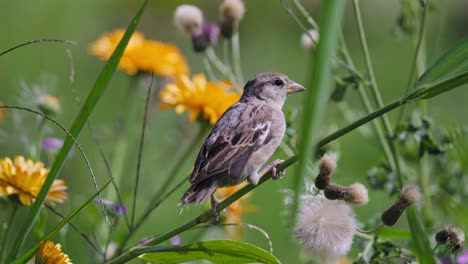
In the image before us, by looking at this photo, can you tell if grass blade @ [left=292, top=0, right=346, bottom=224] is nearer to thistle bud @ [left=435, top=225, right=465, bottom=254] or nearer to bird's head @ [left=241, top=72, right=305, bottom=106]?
thistle bud @ [left=435, top=225, right=465, bottom=254]

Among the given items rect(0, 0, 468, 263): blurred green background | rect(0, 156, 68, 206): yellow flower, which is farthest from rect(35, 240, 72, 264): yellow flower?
rect(0, 0, 468, 263): blurred green background

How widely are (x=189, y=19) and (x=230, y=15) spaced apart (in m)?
0.19

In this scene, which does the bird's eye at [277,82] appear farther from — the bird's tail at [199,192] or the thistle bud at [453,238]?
the thistle bud at [453,238]

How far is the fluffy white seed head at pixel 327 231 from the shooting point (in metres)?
1.62

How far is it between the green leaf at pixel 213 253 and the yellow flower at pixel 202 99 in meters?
0.70

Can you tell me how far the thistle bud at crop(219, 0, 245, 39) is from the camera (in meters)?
2.41

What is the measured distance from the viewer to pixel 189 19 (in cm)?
255

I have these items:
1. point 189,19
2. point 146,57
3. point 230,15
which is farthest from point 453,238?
point 146,57

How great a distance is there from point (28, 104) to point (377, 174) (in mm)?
1070

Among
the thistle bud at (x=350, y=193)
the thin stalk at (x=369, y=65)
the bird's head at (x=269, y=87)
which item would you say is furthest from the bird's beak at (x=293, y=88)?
the thistle bud at (x=350, y=193)

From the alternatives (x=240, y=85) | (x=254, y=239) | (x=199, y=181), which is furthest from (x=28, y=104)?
(x=254, y=239)

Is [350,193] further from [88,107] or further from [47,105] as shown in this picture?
[47,105]

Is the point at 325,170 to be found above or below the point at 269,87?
below

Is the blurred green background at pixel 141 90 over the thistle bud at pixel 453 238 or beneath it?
over
